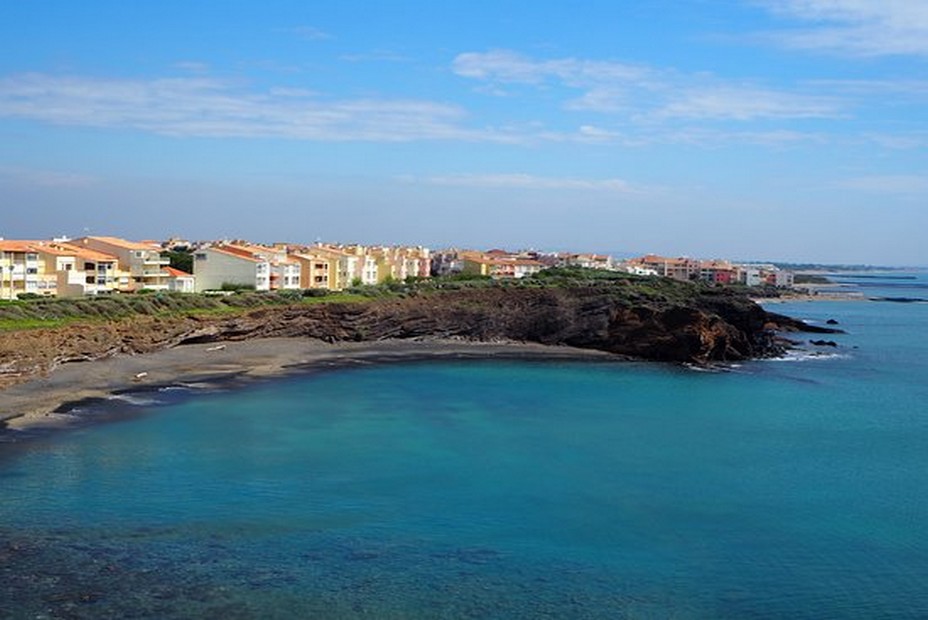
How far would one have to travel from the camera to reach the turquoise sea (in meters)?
17.0

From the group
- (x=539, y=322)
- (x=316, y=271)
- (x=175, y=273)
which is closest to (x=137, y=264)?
(x=175, y=273)

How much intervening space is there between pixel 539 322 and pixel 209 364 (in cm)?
2333

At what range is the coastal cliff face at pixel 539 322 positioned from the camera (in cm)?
5241

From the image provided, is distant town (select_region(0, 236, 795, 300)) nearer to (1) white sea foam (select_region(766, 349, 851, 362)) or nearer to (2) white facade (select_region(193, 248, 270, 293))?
(2) white facade (select_region(193, 248, 270, 293))

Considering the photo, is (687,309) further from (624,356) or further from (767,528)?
(767,528)

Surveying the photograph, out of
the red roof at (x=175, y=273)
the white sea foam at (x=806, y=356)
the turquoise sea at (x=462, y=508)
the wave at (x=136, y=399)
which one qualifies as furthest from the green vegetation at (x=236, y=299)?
the turquoise sea at (x=462, y=508)

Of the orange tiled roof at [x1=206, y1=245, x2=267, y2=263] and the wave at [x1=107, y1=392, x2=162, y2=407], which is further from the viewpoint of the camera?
the orange tiled roof at [x1=206, y1=245, x2=267, y2=263]

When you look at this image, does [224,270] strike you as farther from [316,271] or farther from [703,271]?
[703,271]

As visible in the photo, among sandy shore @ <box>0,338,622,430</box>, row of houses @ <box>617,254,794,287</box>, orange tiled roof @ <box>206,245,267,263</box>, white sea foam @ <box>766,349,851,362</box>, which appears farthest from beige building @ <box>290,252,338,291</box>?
row of houses @ <box>617,254,794,287</box>

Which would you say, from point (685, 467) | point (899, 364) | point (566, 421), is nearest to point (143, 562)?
point (685, 467)

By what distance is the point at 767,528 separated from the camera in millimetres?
21781

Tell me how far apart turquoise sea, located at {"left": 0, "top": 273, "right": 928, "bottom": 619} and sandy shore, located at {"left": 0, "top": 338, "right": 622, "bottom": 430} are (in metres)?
1.97

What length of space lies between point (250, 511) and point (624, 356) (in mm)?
37584

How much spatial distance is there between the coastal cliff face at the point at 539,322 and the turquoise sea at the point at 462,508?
1269 centimetres
